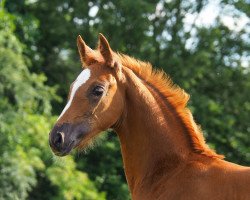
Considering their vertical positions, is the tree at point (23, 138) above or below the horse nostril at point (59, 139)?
below

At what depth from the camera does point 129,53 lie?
17.5 meters

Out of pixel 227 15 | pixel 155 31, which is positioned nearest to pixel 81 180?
pixel 155 31

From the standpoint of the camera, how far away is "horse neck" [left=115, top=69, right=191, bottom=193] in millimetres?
5246

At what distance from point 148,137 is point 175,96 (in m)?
0.44

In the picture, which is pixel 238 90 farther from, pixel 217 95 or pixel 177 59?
pixel 177 59

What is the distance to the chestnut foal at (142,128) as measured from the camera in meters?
5.04

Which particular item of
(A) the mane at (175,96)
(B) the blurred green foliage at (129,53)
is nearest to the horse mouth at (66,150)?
(A) the mane at (175,96)

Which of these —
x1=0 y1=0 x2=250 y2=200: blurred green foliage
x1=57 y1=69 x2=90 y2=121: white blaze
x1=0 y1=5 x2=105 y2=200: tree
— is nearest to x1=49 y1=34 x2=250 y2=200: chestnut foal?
x1=57 y1=69 x2=90 y2=121: white blaze

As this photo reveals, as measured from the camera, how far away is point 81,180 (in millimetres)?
13430

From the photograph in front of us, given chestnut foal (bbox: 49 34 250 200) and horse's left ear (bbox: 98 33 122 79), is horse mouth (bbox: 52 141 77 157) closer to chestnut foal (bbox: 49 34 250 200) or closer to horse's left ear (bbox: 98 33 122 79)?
chestnut foal (bbox: 49 34 250 200)

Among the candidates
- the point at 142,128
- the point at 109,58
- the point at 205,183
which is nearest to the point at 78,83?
the point at 109,58

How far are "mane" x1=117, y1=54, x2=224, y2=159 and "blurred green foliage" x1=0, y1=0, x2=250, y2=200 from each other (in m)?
8.11

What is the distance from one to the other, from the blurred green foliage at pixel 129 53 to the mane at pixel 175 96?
8.11 m

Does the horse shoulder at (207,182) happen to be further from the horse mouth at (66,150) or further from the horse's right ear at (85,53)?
the horse's right ear at (85,53)
